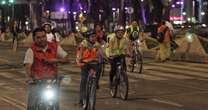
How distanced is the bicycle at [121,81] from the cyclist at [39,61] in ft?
17.2

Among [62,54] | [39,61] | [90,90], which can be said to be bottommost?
[90,90]

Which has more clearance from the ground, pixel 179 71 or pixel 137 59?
pixel 137 59

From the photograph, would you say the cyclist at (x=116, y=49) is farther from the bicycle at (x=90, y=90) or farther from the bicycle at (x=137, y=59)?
the bicycle at (x=137, y=59)

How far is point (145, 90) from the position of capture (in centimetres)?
1669

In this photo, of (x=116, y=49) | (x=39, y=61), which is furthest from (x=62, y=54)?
(x=116, y=49)

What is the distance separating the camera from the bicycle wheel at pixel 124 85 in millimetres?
14508

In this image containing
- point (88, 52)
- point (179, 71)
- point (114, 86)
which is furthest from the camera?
point (179, 71)

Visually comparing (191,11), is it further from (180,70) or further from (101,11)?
(180,70)

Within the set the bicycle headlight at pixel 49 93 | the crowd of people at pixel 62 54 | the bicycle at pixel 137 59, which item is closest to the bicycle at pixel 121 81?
the crowd of people at pixel 62 54

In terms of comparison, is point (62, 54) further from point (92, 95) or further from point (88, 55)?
point (88, 55)

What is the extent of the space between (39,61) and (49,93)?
563 mm

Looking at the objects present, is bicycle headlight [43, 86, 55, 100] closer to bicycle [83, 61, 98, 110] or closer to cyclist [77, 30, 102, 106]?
bicycle [83, 61, 98, 110]

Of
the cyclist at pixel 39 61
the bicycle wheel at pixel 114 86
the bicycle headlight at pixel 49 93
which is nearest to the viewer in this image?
the bicycle headlight at pixel 49 93

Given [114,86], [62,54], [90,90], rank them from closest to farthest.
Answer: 1. [62,54]
2. [90,90]
3. [114,86]
